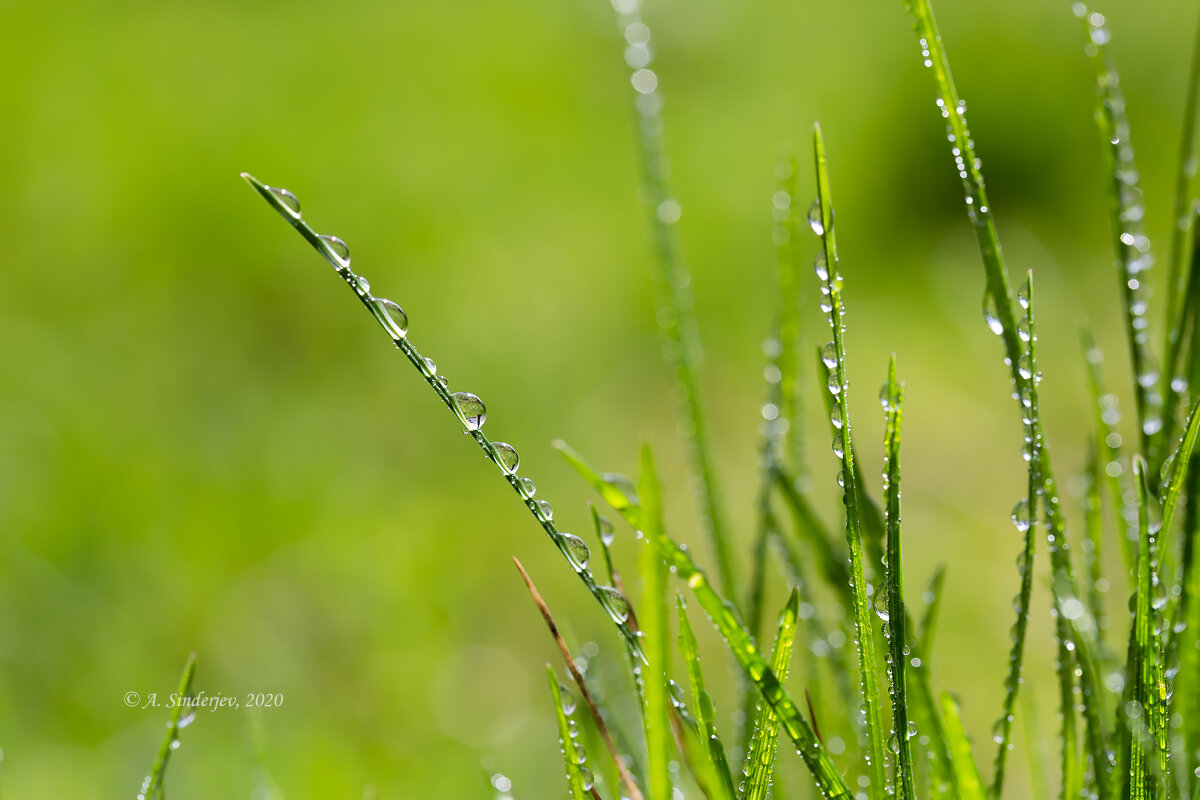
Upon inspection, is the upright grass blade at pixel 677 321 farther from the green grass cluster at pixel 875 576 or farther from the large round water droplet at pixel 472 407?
the large round water droplet at pixel 472 407

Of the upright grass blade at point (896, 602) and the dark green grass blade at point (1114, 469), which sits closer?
the upright grass blade at point (896, 602)

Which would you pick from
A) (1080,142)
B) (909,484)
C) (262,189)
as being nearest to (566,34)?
(1080,142)

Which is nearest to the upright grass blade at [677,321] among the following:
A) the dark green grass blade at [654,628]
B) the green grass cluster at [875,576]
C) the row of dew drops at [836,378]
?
the green grass cluster at [875,576]

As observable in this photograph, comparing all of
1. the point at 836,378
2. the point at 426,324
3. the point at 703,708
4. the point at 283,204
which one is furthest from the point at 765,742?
the point at 426,324

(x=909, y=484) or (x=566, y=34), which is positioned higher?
(x=566, y=34)

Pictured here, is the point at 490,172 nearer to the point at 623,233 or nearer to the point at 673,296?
the point at 623,233

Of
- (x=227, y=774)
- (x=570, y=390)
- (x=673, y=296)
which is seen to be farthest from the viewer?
(x=570, y=390)
